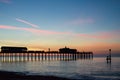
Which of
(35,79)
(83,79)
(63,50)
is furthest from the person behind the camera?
(63,50)

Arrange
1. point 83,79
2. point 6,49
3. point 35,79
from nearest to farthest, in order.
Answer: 1. point 35,79
2. point 83,79
3. point 6,49

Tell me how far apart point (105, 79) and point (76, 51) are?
94.1 metres

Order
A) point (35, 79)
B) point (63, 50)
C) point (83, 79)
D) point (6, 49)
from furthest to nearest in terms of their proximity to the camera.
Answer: point (63, 50), point (6, 49), point (83, 79), point (35, 79)

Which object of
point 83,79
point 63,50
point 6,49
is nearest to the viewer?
point 83,79

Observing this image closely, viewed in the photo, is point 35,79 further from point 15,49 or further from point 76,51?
point 76,51

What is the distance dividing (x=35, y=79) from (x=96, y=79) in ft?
31.6

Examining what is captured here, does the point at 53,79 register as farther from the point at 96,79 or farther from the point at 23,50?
the point at 23,50

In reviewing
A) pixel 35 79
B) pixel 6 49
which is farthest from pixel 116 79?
pixel 6 49

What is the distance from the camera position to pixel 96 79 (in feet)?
106

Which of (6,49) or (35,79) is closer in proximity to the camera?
(35,79)

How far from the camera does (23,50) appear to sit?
339 ft

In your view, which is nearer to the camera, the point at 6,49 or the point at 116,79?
the point at 116,79

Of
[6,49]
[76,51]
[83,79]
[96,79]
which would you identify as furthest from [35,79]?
[76,51]

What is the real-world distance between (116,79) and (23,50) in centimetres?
7524
